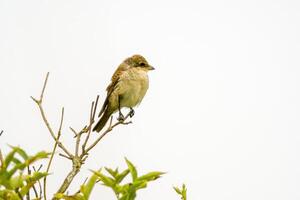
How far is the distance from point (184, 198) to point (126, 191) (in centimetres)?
65

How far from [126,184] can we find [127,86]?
6330 mm

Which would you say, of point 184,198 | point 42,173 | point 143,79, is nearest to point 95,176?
point 42,173

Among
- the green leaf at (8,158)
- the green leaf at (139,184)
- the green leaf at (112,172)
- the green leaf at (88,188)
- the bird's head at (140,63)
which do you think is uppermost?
the bird's head at (140,63)

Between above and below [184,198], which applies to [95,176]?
above

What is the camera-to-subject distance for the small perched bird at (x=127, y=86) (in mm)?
8094

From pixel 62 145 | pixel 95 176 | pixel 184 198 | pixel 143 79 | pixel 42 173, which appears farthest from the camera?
pixel 143 79

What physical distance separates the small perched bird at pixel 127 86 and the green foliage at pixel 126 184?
19.8 ft

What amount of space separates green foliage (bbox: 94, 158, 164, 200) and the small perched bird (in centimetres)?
604

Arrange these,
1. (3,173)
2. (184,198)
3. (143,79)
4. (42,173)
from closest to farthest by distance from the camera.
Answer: (3,173) < (42,173) < (184,198) < (143,79)

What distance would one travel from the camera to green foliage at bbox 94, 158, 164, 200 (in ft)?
5.89

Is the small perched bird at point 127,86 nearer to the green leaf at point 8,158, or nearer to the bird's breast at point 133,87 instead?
the bird's breast at point 133,87

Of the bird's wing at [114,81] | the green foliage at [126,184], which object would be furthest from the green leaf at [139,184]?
the bird's wing at [114,81]

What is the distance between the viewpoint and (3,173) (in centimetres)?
160

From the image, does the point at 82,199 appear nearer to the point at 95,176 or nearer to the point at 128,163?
the point at 95,176
